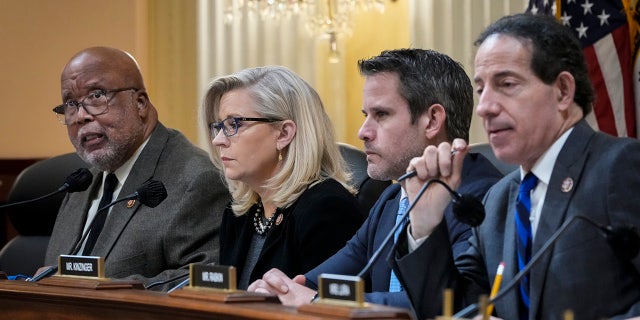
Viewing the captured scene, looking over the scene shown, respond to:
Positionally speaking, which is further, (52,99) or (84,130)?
(52,99)

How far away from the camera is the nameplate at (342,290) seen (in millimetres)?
1980

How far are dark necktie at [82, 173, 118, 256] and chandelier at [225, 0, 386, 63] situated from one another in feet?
9.07

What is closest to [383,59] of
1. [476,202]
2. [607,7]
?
[476,202]

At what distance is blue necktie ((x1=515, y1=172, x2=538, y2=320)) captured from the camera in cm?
234

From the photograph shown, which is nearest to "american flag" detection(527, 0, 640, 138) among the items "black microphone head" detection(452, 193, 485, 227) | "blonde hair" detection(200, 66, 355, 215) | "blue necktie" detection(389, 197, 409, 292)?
"blonde hair" detection(200, 66, 355, 215)

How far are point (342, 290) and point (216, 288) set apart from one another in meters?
0.40

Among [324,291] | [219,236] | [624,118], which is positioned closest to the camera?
[324,291]

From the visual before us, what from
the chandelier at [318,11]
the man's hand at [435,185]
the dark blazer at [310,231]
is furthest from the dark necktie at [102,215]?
the chandelier at [318,11]

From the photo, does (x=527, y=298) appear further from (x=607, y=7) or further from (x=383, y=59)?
(x=607, y=7)

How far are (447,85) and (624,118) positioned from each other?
1862 millimetres

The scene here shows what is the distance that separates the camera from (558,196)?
2285 millimetres

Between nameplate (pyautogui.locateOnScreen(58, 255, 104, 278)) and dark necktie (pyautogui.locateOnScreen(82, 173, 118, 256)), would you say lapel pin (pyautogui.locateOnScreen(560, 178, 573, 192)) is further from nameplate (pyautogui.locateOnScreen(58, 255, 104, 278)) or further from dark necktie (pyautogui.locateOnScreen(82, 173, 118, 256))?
dark necktie (pyautogui.locateOnScreen(82, 173, 118, 256))

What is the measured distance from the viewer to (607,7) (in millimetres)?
4656

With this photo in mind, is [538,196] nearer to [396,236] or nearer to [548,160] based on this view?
[548,160]
